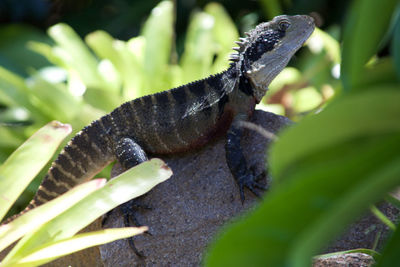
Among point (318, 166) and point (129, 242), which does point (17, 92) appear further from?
point (318, 166)

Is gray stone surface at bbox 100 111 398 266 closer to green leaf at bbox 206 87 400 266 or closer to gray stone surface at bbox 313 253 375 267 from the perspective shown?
gray stone surface at bbox 313 253 375 267

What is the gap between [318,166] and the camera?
590mm

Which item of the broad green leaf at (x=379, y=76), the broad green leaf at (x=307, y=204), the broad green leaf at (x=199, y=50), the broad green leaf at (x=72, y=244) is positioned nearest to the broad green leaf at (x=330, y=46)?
the broad green leaf at (x=199, y=50)

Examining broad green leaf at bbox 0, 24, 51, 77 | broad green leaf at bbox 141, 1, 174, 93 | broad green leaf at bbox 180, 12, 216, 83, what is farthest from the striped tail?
broad green leaf at bbox 0, 24, 51, 77

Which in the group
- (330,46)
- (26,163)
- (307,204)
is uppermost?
(307,204)

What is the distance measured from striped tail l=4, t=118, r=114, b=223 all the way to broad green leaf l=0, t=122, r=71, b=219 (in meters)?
0.54

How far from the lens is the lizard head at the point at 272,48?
1983 millimetres

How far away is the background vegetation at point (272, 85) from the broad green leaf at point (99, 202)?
24.9 inches

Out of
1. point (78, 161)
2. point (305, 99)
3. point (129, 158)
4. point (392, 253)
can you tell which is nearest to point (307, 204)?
point (392, 253)

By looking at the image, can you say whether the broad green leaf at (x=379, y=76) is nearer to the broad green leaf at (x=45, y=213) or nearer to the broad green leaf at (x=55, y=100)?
the broad green leaf at (x=45, y=213)

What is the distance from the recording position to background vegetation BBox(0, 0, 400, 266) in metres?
0.58

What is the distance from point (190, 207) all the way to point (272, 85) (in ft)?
5.16

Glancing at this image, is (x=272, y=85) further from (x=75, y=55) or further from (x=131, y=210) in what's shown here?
(x=131, y=210)

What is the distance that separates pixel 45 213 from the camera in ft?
4.56
